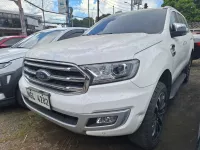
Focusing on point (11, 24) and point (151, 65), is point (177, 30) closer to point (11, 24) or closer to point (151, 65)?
point (151, 65)

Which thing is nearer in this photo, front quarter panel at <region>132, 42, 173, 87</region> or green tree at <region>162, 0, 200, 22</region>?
front quarter panel at <region>132, 42, 173, 87</region>

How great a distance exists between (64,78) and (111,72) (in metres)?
0.43

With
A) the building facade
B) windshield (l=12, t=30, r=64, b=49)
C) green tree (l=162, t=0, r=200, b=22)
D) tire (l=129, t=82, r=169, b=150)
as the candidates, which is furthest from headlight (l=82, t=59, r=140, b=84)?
the building facade

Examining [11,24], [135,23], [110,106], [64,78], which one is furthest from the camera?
[11,24]

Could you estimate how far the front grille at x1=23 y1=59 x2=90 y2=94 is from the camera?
158 centimetres

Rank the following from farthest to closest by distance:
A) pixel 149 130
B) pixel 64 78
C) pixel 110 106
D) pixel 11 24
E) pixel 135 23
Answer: pixel 11 24 < pixel 135 23 < pixel 149 130 < pixel 64 78 < pixel 110 106

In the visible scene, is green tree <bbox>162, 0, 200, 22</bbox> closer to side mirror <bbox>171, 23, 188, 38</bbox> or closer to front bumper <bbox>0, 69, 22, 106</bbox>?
side mirror <bbox>171, 23, 188, 38</bbox>

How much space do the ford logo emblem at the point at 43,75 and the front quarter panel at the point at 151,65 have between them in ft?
2.74

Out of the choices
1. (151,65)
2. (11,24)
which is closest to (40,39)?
(151,65)

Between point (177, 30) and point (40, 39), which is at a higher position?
point (177, 30)

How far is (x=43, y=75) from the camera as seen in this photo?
5.98 ft

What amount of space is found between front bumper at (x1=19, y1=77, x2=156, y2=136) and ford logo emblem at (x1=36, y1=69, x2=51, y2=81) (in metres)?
0.25

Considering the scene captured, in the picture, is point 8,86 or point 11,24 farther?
point 11,24

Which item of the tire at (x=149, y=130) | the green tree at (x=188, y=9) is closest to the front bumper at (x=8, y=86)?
the tire at (x=149, y=130)
